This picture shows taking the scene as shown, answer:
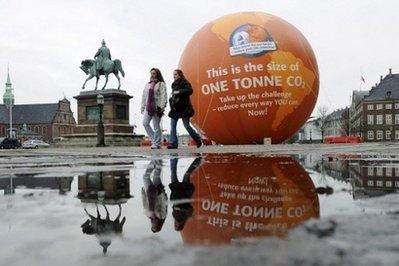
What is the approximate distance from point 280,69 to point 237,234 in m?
13.4

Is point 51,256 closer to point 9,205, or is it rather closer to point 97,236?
point 97,236

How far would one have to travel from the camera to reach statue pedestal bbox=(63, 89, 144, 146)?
94.4 feet

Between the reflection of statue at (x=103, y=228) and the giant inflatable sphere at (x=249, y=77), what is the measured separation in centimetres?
1258

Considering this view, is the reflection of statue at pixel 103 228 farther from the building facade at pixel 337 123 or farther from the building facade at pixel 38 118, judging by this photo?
the building facade at pixel 337 123

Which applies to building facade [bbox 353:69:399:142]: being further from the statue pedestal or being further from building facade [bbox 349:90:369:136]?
the statue pedestal

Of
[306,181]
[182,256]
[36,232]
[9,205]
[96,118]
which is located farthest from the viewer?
[96,118]

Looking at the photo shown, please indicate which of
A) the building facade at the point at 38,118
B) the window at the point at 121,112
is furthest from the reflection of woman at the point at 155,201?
the building facade at the point at 38,118

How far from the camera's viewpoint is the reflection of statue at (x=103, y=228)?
5.61 ft

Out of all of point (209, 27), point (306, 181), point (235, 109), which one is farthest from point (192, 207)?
point (209, 27)

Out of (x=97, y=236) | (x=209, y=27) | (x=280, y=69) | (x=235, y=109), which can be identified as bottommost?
(x=97, y=236)

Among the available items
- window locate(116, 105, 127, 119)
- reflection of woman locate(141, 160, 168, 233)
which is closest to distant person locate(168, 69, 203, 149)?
reflection of woman locate(141, 160, 168, 233)

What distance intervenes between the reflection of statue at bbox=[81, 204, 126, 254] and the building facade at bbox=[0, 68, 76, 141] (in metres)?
120

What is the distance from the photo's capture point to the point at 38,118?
120188 mm

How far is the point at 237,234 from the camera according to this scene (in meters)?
1.73
